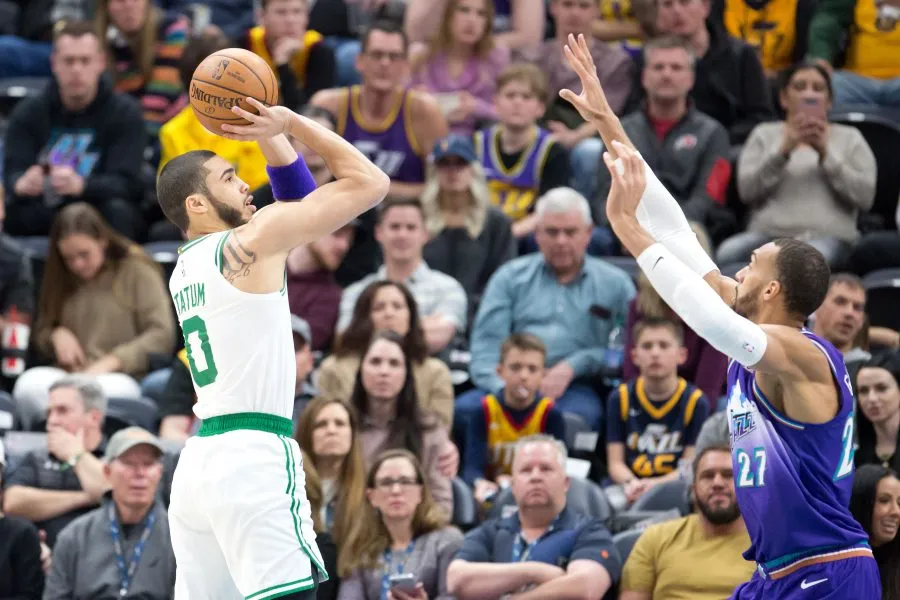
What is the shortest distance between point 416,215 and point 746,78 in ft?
10.6

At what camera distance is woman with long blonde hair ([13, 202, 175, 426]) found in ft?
35.7

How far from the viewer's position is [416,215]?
34.8 feet

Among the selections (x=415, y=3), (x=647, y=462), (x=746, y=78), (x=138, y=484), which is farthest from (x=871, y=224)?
(x=138, y=484)

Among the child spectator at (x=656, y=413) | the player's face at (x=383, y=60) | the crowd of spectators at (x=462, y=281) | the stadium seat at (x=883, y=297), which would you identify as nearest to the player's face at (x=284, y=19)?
the crowd of spectators at (x=462, y=281)

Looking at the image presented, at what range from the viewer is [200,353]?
20.1 ft

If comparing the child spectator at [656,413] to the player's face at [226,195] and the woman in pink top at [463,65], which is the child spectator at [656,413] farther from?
the player's face at [226,195]

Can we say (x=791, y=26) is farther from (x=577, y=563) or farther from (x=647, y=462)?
(x=577, y=563)

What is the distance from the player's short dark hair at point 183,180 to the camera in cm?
619

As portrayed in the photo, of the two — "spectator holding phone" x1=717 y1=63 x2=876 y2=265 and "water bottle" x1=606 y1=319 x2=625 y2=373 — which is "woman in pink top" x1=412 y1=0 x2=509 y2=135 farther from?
"water bottle" x1=606 y1=319 x2=625 y2=373

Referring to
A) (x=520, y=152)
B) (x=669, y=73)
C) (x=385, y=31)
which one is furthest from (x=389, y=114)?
(x=669, y=73)

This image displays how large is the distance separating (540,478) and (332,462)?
4.33ft

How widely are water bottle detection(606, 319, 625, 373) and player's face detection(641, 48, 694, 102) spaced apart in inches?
77.1

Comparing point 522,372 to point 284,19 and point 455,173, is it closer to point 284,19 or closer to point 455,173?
point 455,173

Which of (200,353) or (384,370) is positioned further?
(384,370)
